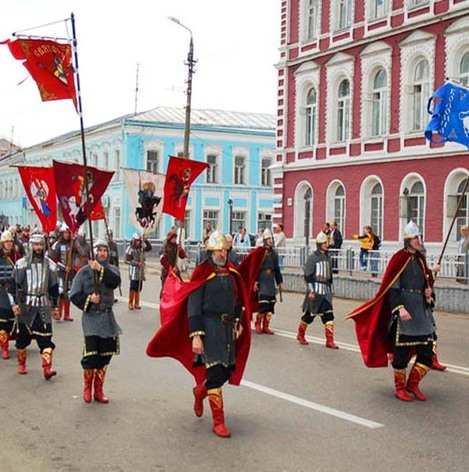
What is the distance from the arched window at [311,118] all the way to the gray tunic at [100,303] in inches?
950

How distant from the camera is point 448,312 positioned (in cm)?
1831

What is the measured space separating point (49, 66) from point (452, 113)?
7.45m

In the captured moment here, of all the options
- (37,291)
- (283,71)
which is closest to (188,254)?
(283,71)

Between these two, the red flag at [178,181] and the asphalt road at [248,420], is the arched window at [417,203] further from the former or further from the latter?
the asphalt road at [248,420]

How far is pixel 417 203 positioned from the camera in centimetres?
2738

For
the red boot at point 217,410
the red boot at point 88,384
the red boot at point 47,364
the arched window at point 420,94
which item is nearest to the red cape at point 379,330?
the red boot at point 217,410

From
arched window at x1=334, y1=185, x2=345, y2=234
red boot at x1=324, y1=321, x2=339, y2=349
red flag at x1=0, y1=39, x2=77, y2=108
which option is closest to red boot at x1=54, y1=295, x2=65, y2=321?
red boot at x1=324, y1=321, x2=339, y2=349

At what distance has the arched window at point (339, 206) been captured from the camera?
30.9m

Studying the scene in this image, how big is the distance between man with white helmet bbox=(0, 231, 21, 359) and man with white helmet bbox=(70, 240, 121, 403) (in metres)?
2.41

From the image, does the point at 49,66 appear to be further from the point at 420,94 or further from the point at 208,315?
the point at 420,94

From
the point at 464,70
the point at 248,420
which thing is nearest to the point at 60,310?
the point at 248,420

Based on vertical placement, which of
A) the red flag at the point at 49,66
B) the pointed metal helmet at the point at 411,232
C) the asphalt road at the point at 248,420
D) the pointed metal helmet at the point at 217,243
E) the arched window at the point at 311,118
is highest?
the arched window at the point at 311,118

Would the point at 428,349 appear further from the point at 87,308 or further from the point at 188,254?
the point at 188,254

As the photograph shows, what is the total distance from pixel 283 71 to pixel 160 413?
88.7 feet
